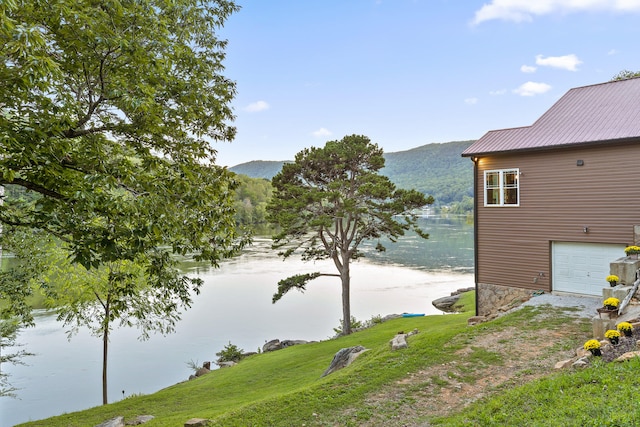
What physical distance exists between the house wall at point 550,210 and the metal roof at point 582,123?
14.9 inches

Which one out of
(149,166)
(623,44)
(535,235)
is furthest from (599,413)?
(623,44)

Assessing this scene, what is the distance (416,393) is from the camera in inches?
273

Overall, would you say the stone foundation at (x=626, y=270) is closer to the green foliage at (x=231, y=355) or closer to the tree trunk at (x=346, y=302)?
the tree trunk at (x=346, y=302)

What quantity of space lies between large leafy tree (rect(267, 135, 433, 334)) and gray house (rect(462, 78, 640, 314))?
5.15 m

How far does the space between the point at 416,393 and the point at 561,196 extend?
956 centimetres

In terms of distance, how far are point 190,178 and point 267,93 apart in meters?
44.6

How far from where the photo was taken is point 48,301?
584 inches

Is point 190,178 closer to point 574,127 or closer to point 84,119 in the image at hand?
point 84,119

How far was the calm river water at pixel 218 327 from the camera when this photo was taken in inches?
704

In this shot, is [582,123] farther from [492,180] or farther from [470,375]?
[470,375]

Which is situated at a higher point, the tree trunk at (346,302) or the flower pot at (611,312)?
the flower pot at (611,312)

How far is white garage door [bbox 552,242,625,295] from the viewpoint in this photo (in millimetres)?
12586

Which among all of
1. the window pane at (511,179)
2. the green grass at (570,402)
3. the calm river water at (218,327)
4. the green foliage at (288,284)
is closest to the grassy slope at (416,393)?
the green grass at (570,402)

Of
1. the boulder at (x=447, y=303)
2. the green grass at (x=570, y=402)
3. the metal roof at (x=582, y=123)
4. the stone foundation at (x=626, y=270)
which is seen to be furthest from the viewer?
the boulder at (x=447, y=303)
